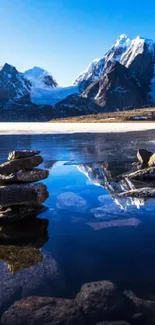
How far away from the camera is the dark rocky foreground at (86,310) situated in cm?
677

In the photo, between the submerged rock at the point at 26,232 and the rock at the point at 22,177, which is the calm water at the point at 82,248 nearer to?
the submerged rock at the point at 26,232

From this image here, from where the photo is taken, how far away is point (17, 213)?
1355 cm

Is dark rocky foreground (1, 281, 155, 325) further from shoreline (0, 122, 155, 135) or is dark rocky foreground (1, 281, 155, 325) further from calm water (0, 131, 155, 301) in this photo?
shoreline (0, 122, 155, 135)

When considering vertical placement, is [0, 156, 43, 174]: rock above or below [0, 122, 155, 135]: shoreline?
below

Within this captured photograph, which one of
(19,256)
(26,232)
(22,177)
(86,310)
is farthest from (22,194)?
(86,310)

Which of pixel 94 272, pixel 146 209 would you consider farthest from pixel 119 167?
pixel 94 272

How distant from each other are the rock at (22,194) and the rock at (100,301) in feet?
20.9

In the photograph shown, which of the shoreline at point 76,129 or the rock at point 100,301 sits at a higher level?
the shoreline at point 76,129

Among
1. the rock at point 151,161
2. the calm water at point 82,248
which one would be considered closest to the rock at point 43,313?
the calm water at point 82,248

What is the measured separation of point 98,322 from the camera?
671 centimetres

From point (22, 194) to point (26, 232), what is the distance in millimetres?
2232

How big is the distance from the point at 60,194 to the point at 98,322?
10.4 meters

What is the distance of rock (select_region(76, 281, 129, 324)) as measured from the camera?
22.8ft

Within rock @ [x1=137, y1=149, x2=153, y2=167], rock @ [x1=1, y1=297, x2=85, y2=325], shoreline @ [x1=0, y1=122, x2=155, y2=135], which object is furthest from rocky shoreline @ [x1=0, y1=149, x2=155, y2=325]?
shoreline @ [x1=0, y1=122, x2=155, y2=135]
